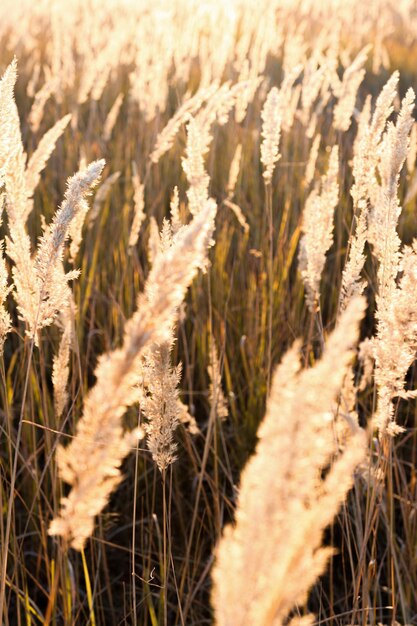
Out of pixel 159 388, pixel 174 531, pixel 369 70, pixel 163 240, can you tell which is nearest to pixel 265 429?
pixel 159 388

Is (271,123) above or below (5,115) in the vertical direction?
above

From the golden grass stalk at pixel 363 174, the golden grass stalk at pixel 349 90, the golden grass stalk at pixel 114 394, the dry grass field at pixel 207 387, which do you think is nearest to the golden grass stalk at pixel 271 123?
the dry grass field at pixel 207 387

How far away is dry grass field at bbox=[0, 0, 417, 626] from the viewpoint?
531mm

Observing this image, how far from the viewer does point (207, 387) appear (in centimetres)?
227

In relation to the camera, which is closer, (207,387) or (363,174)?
(363,174)

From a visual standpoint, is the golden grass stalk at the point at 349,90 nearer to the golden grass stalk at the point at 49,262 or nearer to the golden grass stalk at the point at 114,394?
the golden grass stalk at the point at 49,262

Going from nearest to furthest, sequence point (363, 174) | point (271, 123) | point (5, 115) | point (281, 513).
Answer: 1. point (281, 513)
2. point (5, 115)
3. point (363, 174)
4. point (271, 123)

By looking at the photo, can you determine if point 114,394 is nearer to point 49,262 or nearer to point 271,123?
point 49,262

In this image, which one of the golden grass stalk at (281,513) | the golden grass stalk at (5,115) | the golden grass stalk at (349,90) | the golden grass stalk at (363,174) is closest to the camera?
the golden grass stalk at (281,513)

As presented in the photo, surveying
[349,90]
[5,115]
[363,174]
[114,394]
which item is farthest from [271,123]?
[114,394]

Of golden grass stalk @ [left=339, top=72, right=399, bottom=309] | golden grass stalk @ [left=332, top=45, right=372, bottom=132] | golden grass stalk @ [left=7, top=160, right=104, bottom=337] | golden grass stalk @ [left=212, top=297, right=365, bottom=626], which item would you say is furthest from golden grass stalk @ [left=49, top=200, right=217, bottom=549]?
golden grass stalk @ [left=332, top=45, right=372, bottom=132]

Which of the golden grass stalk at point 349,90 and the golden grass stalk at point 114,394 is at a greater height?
the golden grass stalk at point 349,90

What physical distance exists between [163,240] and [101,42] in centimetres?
501

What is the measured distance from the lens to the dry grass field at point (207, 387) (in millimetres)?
531
